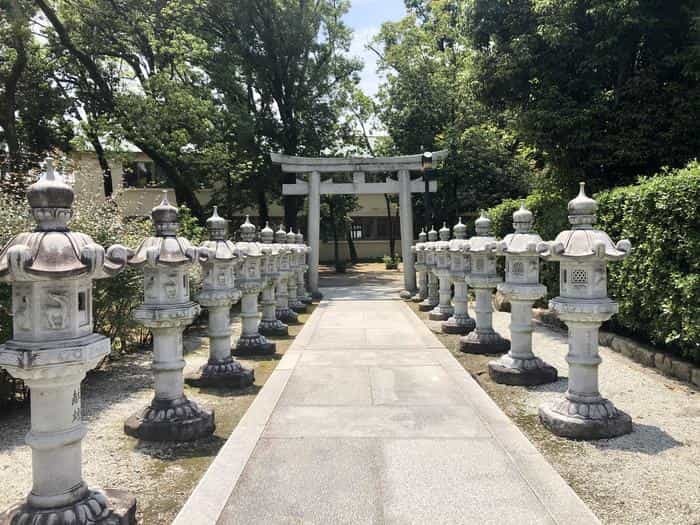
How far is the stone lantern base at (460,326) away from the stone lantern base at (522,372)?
323cm

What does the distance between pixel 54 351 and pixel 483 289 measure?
6.41 metres

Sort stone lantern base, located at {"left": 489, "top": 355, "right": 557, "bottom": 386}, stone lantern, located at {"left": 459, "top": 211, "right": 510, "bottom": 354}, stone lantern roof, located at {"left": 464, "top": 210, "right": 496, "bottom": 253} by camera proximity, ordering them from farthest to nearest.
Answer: stone lantern, located at {"left": 459, "top": 211, "right": 510, "bottom": 354}
stone lantern roof, located at {"left": 464, "top": 210, "right": 496, "bottom": 253}
stone lantern base, located at {"left": 489, "top": 355, "right": 557, "bottom": 386}

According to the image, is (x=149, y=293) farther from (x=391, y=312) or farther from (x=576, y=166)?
(x=576, y=166)

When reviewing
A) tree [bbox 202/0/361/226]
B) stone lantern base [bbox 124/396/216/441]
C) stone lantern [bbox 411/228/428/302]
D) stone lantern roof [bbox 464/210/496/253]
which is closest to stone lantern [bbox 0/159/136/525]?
stone lantern base [bbox 124/396/216/441]

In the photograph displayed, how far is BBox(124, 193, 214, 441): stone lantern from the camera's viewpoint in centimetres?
459

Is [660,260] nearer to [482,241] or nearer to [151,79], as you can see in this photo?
[482,241]

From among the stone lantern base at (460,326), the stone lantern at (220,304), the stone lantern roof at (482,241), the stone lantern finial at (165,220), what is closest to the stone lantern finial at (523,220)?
the stone lantern roof at (482,241)

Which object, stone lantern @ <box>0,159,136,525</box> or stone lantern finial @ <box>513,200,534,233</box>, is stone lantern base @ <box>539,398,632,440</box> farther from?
stone lantern @ <box>0,159,136,525</box>

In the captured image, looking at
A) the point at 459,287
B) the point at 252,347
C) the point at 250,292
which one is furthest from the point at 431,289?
the point at 250,292

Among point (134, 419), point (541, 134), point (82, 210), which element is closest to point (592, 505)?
point (134, 419)

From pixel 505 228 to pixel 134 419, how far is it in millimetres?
11361

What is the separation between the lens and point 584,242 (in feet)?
15.6

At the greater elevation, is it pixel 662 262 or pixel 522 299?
pixel 662 262

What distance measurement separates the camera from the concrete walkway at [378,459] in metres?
3.34
